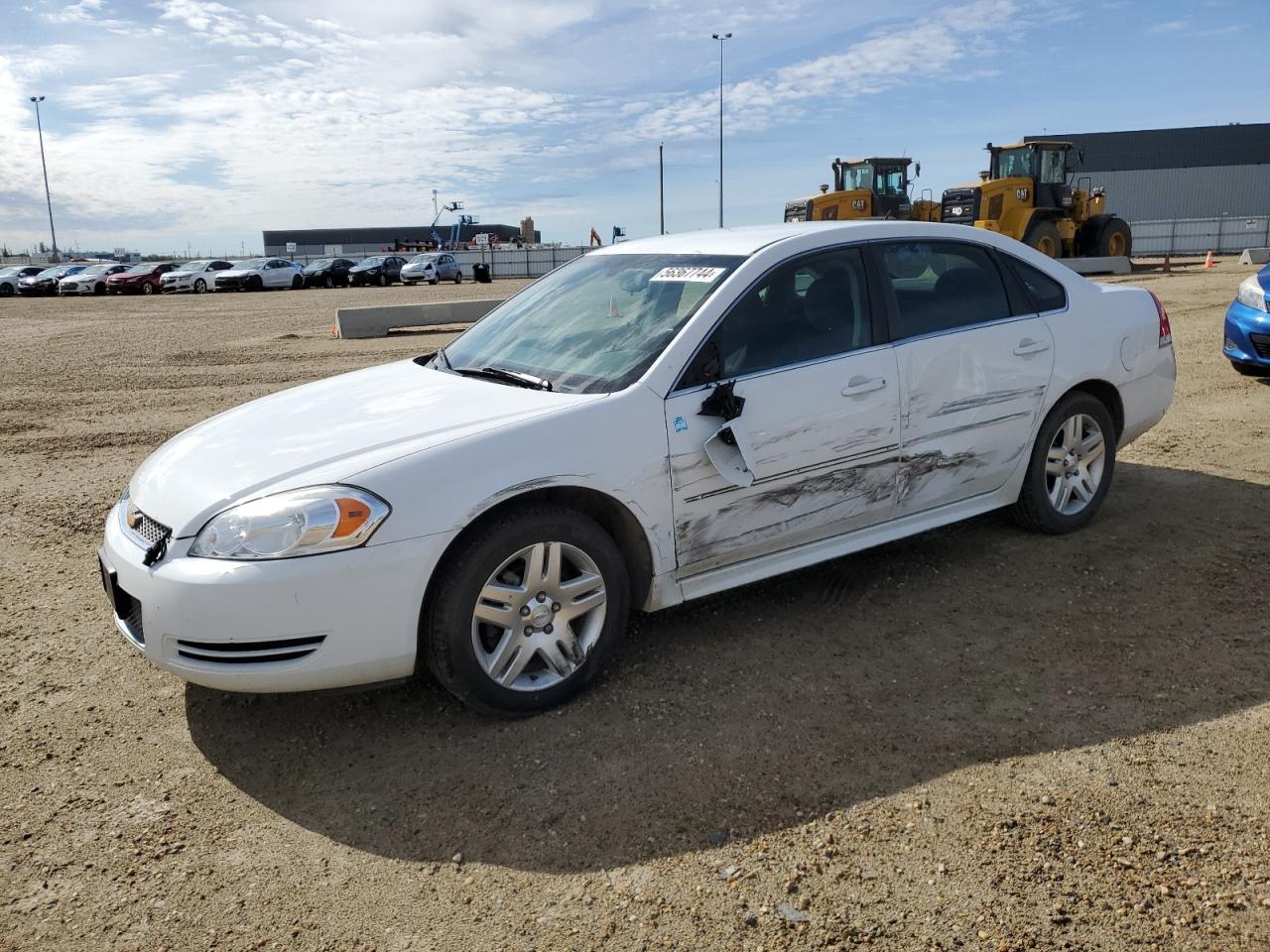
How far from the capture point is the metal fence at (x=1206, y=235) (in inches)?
1596

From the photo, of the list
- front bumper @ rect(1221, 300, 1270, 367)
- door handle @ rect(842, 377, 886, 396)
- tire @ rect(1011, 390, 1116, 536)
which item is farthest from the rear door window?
front bumper @ rect(1221, 300, 1270, 367)

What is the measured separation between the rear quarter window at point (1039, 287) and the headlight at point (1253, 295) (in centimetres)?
517

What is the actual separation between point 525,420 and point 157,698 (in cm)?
179

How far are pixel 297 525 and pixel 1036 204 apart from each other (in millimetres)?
24804

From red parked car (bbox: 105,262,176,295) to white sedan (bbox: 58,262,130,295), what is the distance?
0.56 meters

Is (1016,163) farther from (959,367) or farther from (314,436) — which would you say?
(314,436)

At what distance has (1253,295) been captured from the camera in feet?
29.6

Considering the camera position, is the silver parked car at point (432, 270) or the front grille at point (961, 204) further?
the silver parked car at point (432, 270)

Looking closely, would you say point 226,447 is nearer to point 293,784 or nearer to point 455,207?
point 293,784

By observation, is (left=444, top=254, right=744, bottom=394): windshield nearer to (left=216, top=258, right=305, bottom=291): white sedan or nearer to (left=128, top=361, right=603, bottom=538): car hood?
(left=128, top=361, right=603, bottom=538): car hood

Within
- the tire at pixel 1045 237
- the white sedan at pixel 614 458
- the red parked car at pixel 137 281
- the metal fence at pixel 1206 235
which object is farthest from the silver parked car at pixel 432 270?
the white sedan at pixel 614 458

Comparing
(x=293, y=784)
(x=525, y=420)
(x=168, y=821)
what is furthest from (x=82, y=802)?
(x=525, y=420)

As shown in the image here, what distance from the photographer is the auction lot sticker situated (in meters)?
4.08

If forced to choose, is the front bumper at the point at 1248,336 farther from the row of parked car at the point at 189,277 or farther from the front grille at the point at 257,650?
the row of parked car at the point at 189,277
